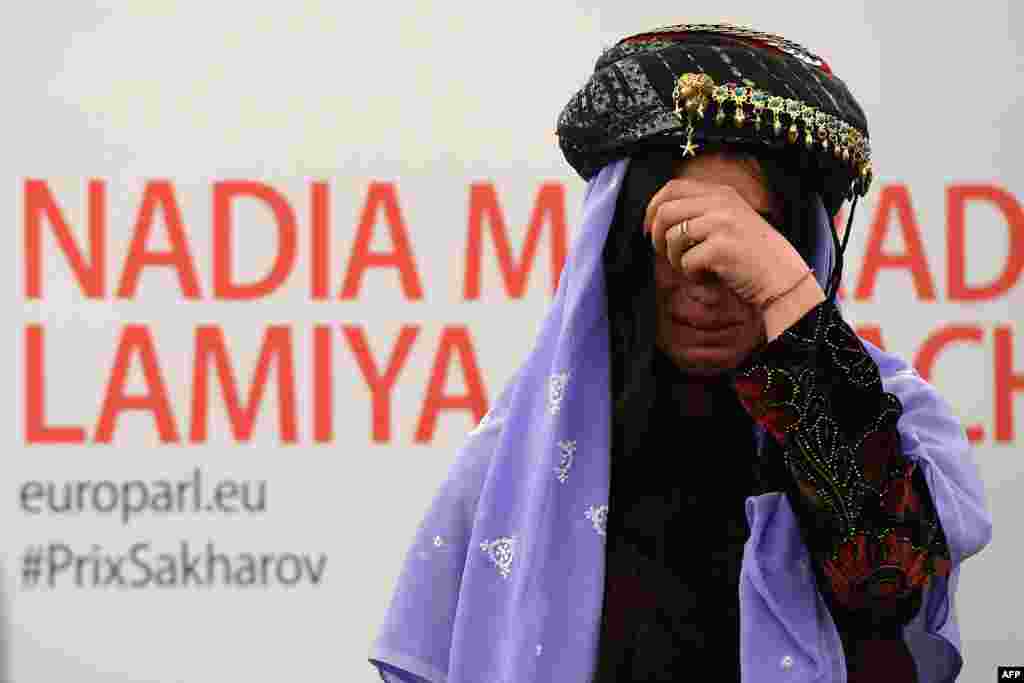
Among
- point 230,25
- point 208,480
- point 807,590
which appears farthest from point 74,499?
point 807,590

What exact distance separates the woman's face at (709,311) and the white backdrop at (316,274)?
4.19ft

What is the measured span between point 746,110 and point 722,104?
24 mm

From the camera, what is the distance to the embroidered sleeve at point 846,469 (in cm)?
129

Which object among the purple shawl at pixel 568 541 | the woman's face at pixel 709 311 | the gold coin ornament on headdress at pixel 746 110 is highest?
the gold coin ornament on headdress at pixel 746 110

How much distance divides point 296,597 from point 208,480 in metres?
0.28

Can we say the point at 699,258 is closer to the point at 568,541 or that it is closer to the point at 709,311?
the point at 709,311

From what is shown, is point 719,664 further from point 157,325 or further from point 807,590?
point 157,325

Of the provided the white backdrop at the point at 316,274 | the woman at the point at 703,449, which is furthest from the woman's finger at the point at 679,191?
the white backdrop at the point at 316,274

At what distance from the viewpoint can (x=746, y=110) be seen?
140 cm

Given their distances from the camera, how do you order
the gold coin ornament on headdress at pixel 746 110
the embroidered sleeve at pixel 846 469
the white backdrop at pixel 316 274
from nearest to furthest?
the embroidered sleeve at pixel 846 469 → the gold coin ornament on headdress at pixel 746 110 → the white backdrop at pixel 316 274

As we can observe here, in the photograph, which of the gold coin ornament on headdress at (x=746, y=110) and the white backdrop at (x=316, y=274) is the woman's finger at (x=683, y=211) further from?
the white backdrop at (x=316, y=274)

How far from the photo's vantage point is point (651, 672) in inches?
53.7

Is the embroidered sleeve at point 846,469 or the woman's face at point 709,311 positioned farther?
the woman's face at point 709,311

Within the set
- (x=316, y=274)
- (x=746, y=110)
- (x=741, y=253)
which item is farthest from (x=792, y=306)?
(x=316, y=274)
